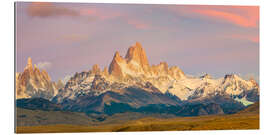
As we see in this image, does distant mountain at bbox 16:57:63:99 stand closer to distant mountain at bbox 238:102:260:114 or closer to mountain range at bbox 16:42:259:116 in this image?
mountain range at bbox 16:42:259:116

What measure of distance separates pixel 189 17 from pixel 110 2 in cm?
1483

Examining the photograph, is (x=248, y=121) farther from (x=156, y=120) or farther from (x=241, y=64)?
(x=156, y=120)

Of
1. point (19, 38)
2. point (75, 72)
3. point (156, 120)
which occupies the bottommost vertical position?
point (156, 120)

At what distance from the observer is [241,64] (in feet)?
265

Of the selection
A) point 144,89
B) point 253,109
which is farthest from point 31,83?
point 144,89

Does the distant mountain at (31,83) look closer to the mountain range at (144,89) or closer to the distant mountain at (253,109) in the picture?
the mountain range at (144,89)

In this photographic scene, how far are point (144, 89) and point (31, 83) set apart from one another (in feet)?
205

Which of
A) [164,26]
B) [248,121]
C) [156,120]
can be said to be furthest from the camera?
[156,120]

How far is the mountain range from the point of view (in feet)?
297

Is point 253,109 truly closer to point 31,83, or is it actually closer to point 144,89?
point 31,83

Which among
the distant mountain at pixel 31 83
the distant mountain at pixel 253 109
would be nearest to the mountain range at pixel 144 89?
the distant mountain at pixel 31 83

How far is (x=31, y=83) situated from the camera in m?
101

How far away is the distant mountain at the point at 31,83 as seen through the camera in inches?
2953

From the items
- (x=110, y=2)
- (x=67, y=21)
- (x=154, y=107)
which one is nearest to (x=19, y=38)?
(x=67, y=21)
